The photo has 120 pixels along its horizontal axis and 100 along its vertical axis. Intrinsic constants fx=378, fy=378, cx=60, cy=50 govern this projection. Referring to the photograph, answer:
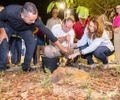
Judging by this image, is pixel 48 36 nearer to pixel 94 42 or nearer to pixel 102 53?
pixel 94 42

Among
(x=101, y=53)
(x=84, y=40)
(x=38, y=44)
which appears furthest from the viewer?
(x=38, y=44)

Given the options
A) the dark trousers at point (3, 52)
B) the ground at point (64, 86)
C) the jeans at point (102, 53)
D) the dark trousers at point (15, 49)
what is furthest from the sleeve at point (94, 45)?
the dark trousers at point (15, 49)

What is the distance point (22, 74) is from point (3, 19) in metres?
1.19

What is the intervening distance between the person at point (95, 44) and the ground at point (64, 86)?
1.19 meters

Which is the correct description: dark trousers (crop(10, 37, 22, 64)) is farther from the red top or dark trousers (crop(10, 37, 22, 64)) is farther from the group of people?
the red top

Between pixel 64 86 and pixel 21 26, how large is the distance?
2.26 meters

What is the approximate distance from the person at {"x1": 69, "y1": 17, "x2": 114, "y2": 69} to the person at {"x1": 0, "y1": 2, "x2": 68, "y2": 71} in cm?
95

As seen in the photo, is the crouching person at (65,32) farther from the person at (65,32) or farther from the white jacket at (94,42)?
the white jacket at (94,42)

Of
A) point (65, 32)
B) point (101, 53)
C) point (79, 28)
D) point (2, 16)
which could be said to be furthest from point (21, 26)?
point (79, 28)

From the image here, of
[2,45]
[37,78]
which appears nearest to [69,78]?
[37,78]

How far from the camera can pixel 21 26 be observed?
775 centimetres

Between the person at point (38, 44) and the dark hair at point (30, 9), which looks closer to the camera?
the dark hair at point (30, 9)

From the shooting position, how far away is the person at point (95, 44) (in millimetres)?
8266

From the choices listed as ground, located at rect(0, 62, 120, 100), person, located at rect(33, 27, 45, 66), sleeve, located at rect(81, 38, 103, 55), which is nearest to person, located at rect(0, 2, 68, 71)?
ground, located at rect(0, 62, 120, 100)
